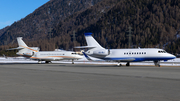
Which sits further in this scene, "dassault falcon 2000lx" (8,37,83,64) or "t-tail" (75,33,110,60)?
"dassault falcon 2000lx" (8,37,83,64)

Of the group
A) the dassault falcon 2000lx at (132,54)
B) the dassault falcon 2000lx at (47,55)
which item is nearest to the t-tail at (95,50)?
the dassault falcon 2000lx at (132,54)

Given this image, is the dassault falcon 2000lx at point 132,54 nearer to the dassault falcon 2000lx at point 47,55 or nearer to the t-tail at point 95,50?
the t-tail at point 95,50

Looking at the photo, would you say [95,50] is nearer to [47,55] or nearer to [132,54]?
[132,54]

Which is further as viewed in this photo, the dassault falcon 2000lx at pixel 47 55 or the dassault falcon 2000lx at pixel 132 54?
the dassault falcon 2000lx at pixel 47 55

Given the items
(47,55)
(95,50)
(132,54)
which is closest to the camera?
(132,54)

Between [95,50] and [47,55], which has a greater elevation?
[95,50]

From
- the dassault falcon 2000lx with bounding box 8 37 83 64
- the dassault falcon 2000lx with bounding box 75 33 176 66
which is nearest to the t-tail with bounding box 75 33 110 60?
the dassault falcon 2000lx with bounding box 75 33 176 66

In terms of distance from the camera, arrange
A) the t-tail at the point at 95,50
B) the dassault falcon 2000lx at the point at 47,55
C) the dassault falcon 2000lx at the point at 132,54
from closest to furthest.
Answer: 1. the dassault falcon 2000lx at the point at 132,54
2. the t-tail at the point at 95,50
3. the dassault falcon 2000lx at the point at 47,55

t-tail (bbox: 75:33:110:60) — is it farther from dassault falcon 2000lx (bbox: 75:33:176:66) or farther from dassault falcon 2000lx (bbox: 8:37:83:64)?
dassault falcon 2000lx (bbox: 8:37:83:64)

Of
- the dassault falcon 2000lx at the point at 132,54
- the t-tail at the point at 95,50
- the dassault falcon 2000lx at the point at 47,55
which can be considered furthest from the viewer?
the dassault falcon 2000lx at the point at 47,55

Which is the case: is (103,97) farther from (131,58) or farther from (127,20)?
(127,20)

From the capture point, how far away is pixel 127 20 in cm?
19888

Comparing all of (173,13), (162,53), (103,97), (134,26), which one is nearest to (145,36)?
(134,26)

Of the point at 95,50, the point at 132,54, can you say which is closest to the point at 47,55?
the point at 95,50
